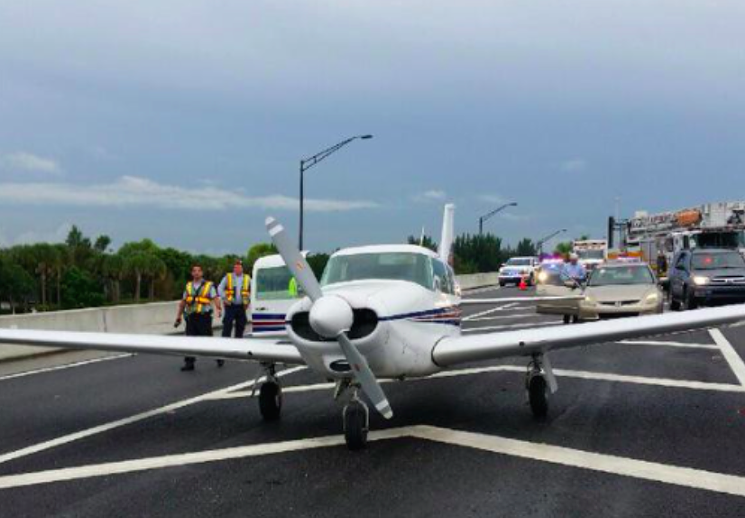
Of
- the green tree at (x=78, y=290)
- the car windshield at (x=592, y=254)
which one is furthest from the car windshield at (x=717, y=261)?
the green tree at (x=78, y=290)

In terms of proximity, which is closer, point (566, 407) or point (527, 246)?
point (566, 407)

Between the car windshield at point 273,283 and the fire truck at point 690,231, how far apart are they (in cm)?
1926

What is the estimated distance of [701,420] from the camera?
876 centimetres

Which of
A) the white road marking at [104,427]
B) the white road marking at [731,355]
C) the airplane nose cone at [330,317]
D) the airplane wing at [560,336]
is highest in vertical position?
the airplane nose cone at [330,317]

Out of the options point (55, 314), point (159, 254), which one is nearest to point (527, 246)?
point (159, 254)

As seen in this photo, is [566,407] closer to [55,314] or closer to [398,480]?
[398,480]

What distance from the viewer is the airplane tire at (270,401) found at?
921 cm

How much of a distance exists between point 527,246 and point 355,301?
129 metres

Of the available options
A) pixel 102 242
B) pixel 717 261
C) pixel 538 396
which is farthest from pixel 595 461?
pixel 102 242

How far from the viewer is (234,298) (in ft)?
54.0

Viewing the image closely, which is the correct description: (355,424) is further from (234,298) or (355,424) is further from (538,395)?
(234,298)

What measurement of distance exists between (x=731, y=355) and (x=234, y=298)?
31.4ft

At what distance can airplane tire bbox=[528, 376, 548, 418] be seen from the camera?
8.94m

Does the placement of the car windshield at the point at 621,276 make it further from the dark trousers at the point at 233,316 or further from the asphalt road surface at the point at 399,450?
the dark trousers at the point at 233,316
